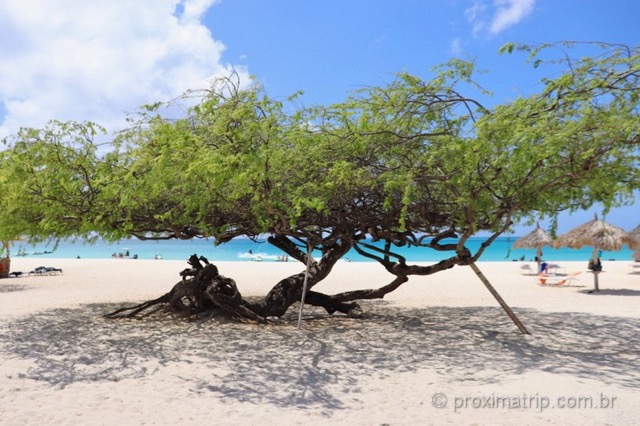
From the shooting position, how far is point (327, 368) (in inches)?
292

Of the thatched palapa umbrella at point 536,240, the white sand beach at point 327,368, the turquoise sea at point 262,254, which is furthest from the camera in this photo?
the turquoise sea at point 262,254

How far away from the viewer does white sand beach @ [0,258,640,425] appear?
5484mm

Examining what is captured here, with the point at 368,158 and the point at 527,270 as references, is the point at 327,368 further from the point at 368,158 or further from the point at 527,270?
the point at 527,270

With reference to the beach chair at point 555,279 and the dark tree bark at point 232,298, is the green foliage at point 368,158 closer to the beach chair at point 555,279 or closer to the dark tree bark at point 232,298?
the dark tree bark at point 232,298

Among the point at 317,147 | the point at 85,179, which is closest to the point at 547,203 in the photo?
the point at 317,147

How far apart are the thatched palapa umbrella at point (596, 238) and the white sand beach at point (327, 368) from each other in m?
8.36

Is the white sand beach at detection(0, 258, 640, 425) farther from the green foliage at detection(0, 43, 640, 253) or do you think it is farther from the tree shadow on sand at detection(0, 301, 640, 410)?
the green foliage at detection(0, 43, 640, 253)

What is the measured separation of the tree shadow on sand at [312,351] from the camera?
266 inches

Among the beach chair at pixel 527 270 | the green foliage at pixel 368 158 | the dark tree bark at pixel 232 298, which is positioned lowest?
the dark tree bark at pixel 232 298

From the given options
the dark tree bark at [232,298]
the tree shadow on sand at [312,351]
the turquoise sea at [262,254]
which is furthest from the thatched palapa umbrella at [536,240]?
the turquoise sea at [262,254]

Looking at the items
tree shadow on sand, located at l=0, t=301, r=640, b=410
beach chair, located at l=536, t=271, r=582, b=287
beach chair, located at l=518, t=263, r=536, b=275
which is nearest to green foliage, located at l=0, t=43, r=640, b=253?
tree shadow on sand, located at l=0, t=301, r=640, b=410

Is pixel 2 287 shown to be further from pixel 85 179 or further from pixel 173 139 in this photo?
pixel 173 139

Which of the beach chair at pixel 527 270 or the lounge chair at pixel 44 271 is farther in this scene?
the beach chair at pixel 527 270

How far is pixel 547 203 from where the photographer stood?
9.74 m
